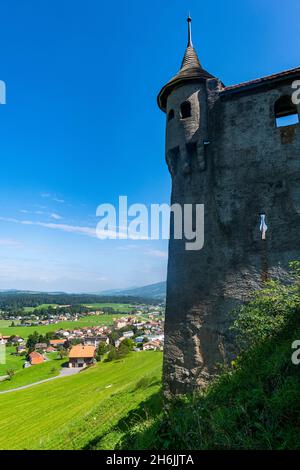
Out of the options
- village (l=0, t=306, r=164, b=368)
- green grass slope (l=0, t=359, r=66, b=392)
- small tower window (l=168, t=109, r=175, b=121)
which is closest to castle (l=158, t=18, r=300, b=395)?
small tower window (l=168, t=109, r=175, b=121)

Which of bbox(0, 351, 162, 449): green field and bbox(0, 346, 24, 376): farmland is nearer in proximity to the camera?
bbox(0, 351, 162, 449): green field

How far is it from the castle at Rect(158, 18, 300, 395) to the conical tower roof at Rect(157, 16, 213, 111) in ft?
0.38

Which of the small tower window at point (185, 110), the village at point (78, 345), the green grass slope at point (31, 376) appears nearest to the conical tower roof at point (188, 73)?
the small tower window at point (185, 110)

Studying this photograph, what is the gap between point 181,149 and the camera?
45.9 ft

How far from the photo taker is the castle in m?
12.0

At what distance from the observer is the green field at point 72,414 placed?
Answer: 14.7 m

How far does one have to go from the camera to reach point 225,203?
42.5ft

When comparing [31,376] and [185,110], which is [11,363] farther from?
[185,110]

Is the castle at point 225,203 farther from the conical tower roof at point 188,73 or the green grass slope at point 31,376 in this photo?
the green grass slope at point 31,376

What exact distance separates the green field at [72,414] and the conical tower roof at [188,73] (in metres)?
15.7

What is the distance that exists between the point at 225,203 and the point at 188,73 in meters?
7.02

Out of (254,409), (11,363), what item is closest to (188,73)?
(254,409)

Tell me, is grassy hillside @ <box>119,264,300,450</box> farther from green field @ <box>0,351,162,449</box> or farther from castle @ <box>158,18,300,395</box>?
green field @ <box>0,351,162,449</box>
